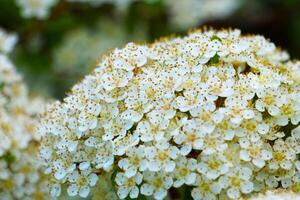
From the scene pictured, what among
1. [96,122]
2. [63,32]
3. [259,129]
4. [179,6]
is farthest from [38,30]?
[259,129]

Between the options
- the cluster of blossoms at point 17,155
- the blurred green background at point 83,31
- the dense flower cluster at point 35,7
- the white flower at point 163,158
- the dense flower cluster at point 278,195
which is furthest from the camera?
the blurred green background at point 83,31

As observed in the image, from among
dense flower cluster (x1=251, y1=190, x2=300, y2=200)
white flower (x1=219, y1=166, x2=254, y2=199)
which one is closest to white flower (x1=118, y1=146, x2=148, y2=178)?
white flower (x1=219, y1=166, x2=254, y2=199)

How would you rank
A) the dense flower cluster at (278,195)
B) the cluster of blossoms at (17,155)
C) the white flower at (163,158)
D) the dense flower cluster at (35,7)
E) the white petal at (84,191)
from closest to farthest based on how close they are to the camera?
1. the dense flower cluster at (278,195)
2. the white flower at (163,158)
3. the white petal at (84,191)
4. the cluster of blossoms at (17,155)
5. the dense flower cluster at (35,7)

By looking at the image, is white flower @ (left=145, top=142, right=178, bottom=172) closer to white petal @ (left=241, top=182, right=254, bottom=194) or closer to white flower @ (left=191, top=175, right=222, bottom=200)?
white flower @ (left=191, top=175, right=222, bottom=200)

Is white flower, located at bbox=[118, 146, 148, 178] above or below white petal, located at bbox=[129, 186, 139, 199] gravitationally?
above

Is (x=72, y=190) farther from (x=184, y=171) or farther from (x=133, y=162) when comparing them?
(x=184, y=171)

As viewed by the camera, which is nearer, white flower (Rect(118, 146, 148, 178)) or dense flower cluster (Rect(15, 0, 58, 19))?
white flower (Rect(118, 146, 148, 178))

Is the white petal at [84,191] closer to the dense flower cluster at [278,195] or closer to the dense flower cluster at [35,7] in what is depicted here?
the dense flower cluster at [278,195]

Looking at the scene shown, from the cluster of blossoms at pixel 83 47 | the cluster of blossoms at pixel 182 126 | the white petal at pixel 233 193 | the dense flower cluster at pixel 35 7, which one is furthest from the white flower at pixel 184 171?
the cluster of blossoms at pixel 83 47

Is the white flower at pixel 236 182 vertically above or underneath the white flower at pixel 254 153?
underneath
